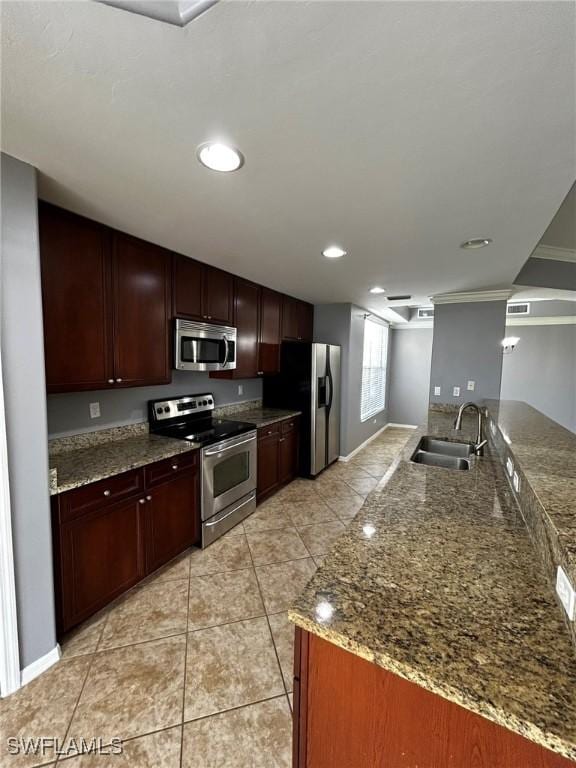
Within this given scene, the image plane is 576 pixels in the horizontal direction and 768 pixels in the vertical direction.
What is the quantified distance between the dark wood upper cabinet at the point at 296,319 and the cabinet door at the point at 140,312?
187 centimetres

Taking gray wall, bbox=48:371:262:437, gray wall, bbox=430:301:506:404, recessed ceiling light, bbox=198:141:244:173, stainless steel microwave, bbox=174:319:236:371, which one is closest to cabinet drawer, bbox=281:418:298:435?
gray wall, bbox=48:371:262:437

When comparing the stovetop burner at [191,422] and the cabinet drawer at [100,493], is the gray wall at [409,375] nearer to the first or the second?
the stovetop burner at [191,422]

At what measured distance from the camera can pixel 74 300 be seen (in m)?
1.86

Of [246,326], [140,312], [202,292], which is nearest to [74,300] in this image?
[140,312]

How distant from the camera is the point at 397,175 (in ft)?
4.56

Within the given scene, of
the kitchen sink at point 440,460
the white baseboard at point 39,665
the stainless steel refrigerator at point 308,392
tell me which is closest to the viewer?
the white baseboard at point 39,665

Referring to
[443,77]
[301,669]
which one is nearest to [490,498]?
[301,669]

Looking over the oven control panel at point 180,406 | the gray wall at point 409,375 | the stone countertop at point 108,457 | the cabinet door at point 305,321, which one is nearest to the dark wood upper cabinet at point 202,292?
the oven control panel at point 180,406

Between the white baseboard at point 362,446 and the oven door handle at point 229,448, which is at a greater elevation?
the oven door handle at point 229,448

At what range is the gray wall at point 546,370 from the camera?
4992 mm

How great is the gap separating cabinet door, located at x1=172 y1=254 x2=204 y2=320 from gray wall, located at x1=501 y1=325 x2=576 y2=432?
5487mm

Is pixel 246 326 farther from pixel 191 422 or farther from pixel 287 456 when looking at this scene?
pixel 287 456

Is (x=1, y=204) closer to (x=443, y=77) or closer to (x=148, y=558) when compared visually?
(x=443, y=77)

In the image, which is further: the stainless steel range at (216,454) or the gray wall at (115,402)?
the stainless steel range at (216,454)
